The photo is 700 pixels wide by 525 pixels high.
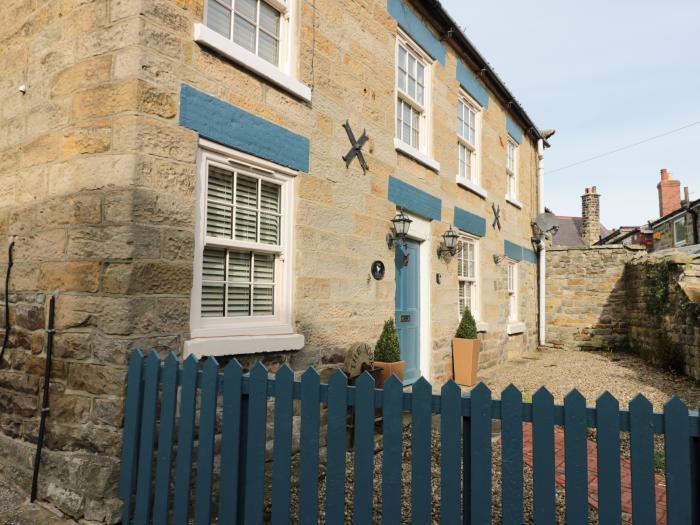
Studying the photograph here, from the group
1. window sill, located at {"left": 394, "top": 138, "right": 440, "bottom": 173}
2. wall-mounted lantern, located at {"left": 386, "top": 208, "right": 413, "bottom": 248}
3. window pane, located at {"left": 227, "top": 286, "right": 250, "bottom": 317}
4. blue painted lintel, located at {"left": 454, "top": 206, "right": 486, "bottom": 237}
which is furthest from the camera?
blue painted lintel, located at {"left": 454, "top": 206, "right": 486, "bottom": 237}

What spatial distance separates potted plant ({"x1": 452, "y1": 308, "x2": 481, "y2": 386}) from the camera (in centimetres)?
791

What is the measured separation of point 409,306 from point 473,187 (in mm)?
3014

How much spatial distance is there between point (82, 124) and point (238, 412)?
2386 millimetres

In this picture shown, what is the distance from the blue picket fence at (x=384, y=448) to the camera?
2180 millimetres

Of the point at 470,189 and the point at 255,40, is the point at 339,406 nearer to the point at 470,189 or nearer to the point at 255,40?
the point at 255,40

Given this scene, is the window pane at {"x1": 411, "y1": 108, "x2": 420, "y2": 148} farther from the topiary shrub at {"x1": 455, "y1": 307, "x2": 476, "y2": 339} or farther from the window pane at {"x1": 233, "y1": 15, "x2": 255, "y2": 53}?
the window pane at {"x1": 233, "y1": 15, "x2": 255, "y2": 53}

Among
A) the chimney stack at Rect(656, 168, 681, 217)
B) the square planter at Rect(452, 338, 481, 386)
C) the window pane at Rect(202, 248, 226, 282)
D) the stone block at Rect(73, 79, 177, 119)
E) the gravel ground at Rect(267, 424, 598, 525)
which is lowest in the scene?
the gravel ground at Rect(267, 424, 598, 525)

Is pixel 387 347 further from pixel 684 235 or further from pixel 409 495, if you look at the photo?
pixel 684 235

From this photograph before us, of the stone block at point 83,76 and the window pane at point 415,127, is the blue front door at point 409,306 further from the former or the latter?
the stone block at point 83,76

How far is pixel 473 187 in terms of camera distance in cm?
884

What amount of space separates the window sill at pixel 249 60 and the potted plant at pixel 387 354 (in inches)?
111

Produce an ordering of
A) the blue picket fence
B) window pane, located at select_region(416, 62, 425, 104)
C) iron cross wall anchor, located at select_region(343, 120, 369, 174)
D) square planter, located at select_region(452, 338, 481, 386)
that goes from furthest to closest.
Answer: square planter, located at select_region(452, 338, 481, 386) → window pane, located at select_region(416, 62, 425, 104) → iron cross wall anchor, located at select_region(343, 120, 369, 174) → the blue picket fence

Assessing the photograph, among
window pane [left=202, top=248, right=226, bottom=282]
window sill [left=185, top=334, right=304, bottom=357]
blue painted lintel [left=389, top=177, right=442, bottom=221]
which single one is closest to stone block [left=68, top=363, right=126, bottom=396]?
window sill [left=185, top=334, right=304, bottom=357]

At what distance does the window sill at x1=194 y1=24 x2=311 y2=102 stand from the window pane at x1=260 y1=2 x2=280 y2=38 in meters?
0.49
